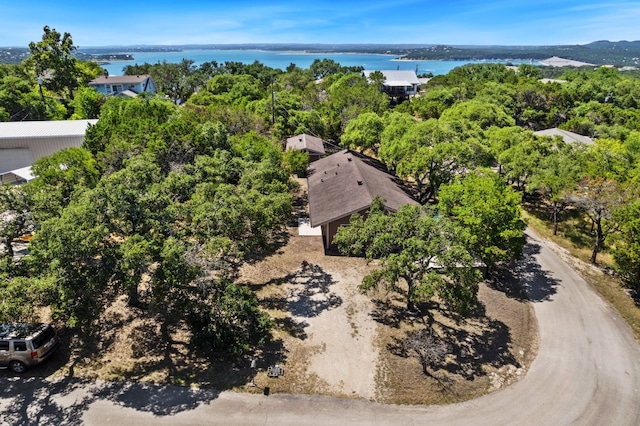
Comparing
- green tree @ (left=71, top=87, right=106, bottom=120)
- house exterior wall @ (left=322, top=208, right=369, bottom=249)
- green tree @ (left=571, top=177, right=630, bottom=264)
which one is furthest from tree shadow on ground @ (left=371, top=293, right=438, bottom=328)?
green tree @ (left=71, top=87, right=106, bottom=120)

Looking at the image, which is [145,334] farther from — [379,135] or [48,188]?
[379,135]

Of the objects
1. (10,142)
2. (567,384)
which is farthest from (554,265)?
(10,142)

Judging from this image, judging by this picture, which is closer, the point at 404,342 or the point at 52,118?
the point at 404,342

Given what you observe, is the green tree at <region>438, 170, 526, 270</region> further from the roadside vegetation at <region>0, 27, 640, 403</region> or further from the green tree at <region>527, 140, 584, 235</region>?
the green tree at <region>527, 140, 584, 235</region>

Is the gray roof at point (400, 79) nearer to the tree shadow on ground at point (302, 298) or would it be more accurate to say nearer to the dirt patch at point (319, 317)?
the dirt patch at point (319, 317)

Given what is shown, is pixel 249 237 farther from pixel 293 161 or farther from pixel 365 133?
pixel 365 133

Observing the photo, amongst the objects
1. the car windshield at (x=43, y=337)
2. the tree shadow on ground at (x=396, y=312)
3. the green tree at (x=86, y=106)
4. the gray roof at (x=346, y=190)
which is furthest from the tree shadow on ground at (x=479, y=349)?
the green tree at (x=86, y=106)

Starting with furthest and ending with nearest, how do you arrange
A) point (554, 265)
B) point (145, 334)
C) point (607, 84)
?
1. point (607, 84)
2. point (554, 265)
3. point (145, 334)
